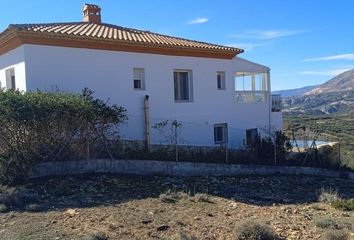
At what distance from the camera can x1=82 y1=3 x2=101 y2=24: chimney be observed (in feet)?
64.3

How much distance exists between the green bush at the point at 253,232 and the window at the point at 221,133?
1238 cm

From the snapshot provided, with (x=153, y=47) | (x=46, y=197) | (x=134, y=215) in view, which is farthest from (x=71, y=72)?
(x=134, y=215)

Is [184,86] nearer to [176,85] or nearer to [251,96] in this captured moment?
[176,85]

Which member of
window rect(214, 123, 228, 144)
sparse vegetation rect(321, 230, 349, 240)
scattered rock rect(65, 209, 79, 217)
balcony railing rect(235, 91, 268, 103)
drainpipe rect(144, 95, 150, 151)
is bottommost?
sparse vegetation rect(321, 230, 349, 240)

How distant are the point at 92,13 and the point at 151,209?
12832 millimetres

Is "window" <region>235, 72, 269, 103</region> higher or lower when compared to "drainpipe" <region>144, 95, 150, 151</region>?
higher

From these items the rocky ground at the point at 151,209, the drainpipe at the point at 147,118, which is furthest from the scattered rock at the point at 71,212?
the drainpipe at the point at 147,118

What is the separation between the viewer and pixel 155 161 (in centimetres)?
1390

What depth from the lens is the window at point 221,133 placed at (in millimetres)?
19978

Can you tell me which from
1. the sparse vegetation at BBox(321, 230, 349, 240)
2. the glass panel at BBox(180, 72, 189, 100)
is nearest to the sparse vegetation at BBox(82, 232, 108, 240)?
the sparse vegetation at BBox(321, 230, 349, 240)

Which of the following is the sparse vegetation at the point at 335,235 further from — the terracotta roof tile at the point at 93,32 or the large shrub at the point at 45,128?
the terracotta roof tile at the point at 93,32

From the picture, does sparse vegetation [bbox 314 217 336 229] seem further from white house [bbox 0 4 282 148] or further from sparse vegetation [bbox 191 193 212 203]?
white house [bbox 0 4 282 148]

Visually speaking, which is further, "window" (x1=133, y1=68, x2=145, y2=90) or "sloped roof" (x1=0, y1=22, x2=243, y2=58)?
"window" (x1=133, y1=68, x2=145, y2=90)

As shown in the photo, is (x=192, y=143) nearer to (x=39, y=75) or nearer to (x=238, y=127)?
(x=238, y=127)
